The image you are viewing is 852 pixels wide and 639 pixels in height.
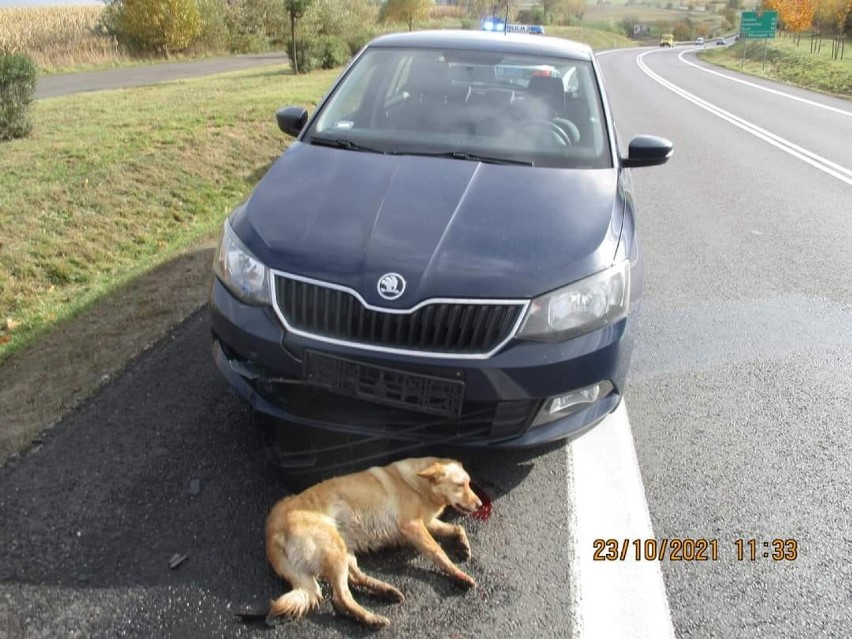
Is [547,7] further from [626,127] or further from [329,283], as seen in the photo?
[329,283]

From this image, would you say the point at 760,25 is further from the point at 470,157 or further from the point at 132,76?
the point at 470,157

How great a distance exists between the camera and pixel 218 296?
3133mm

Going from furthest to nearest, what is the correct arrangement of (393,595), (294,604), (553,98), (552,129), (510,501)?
1. (553,98)
2. (552,129)
3. (510,501)
4. (393,595)
5. (294,604)

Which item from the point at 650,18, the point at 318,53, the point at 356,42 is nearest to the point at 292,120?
the point at 318,53

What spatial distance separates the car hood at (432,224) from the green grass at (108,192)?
2.55m

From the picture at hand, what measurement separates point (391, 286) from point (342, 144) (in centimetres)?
152

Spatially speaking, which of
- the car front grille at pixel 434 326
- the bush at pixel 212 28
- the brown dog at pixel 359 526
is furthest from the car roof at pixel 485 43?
the bush at pixel 212 28

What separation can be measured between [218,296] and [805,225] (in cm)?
633

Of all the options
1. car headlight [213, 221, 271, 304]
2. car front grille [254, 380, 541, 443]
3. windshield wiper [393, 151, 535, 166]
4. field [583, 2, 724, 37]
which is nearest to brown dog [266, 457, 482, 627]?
car front grille [254, 380, 541, 443]

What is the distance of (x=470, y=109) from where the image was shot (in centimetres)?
431

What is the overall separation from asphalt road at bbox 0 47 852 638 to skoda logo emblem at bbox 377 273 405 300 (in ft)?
2.67

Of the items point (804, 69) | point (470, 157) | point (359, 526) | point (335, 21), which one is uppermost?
point (335, 21)

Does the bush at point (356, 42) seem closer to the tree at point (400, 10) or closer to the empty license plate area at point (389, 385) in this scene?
the tree at point (400, 10)

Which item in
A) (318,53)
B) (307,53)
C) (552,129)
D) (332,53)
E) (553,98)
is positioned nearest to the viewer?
(552,129)
